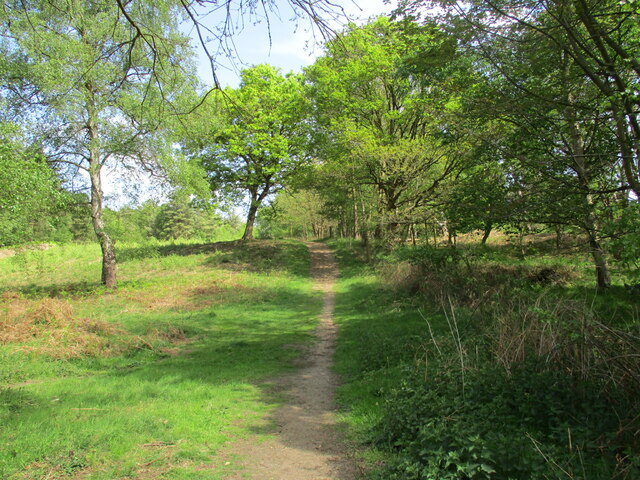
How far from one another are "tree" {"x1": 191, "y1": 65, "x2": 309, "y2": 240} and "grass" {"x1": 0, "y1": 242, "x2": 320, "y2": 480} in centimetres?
1108

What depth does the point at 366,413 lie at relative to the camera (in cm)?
579

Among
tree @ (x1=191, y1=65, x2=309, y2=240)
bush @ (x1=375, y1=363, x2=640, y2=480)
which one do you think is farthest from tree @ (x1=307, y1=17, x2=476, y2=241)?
bush @ (x1=375, y1=363, x2=640, y2=480)

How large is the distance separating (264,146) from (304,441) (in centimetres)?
2410

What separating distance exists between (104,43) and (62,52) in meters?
1.61

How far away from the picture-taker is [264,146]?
1073 inches

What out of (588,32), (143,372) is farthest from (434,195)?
(143,372)

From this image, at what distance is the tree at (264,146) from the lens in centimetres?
2705

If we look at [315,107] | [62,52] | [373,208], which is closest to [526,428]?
[62,52]

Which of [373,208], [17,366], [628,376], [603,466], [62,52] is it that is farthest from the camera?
[373,208]

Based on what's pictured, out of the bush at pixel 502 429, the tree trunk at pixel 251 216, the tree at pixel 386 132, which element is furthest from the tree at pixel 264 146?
A: the bush at pixel 502 429

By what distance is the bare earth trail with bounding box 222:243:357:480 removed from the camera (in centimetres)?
437

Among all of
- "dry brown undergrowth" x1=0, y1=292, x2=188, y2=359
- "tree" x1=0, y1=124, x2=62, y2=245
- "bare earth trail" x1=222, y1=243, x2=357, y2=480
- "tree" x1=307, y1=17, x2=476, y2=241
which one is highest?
"tree" x1=307, y1=17, x2=476, y2=241

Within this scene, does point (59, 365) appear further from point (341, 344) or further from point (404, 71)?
point (404, 71)

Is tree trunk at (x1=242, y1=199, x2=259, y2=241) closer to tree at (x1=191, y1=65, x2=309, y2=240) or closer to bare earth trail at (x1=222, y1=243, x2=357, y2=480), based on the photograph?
tree at (x1=191, y1=65, x2=309, y2=240)
